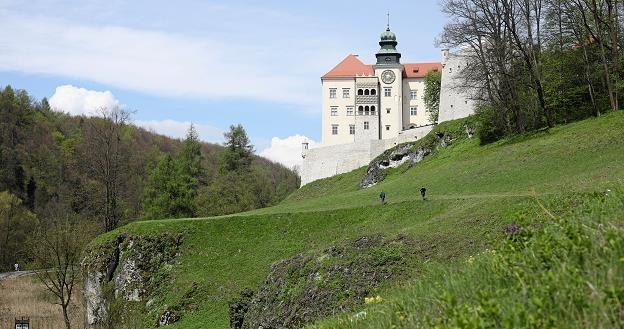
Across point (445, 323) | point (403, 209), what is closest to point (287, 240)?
point (403, 209)

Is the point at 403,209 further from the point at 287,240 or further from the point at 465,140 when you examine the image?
the point at 465,140

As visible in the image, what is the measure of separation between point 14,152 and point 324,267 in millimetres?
84332

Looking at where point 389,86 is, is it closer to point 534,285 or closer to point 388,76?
point 388,76

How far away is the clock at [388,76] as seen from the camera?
77.2m

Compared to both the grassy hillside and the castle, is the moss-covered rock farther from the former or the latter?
the castle

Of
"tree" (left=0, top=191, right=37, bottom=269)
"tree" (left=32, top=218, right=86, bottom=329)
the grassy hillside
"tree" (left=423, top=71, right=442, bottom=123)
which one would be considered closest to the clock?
"tree" (left=423, top=71, right=442, bottom=123)

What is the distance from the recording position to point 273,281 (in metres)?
23.9

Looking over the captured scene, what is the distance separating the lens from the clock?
77.2 metres

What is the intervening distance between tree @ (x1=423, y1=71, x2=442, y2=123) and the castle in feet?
3.18

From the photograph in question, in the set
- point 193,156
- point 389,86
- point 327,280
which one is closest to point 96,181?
point 193,156

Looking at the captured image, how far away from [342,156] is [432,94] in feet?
41.7

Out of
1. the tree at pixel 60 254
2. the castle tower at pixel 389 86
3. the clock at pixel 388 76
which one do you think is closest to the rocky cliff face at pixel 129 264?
the tree at pixel 60 254

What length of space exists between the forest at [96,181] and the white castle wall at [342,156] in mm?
6456

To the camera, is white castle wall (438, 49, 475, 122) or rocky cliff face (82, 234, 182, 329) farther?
white castle wall (438, 49, 475, 122)
